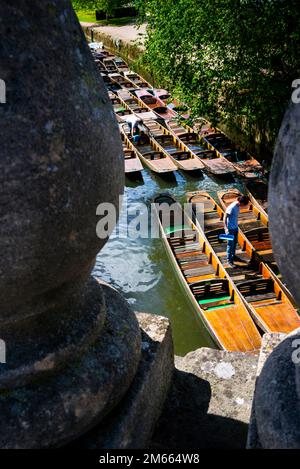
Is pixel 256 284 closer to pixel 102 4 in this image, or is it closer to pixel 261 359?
pixel 261 359

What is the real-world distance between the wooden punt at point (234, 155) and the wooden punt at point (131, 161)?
2961mm

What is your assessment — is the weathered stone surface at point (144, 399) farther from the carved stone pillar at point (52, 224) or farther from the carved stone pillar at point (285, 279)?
the carved stone pillar at point (285, 279)

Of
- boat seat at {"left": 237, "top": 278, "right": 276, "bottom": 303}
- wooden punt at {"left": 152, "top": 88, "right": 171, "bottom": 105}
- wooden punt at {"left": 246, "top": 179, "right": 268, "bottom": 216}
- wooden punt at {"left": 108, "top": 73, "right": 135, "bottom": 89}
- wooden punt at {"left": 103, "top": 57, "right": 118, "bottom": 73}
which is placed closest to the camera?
boat seat at {"left": 237, "top": 278, "right": 276, "bottom": 303}

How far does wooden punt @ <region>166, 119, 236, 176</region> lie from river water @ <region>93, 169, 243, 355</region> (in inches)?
41.4

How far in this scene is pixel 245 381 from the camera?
3170mm

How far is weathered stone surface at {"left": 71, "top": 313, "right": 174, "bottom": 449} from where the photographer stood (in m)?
2.30

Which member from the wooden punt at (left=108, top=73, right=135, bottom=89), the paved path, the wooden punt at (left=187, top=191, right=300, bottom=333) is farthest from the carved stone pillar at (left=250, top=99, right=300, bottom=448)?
the paved path

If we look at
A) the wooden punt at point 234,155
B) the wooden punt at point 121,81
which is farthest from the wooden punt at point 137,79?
the wooden punt at point 234,155

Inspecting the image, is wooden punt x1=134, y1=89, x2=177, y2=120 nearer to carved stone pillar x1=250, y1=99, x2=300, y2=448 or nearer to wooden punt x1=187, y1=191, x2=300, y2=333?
wooden punt x1=187, y1=191, x2=300, y2=333

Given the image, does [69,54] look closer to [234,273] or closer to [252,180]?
[234,273]

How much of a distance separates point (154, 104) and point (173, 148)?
223 inches

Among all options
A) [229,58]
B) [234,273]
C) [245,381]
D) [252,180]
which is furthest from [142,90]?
[245,381]

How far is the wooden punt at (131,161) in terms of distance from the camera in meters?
18.3
